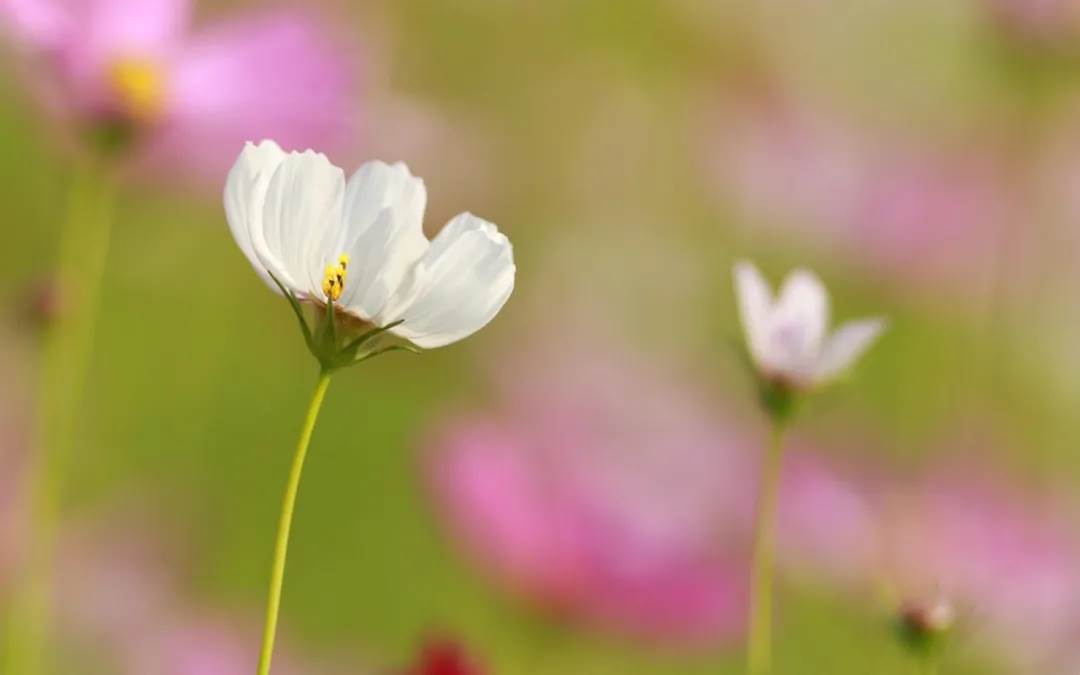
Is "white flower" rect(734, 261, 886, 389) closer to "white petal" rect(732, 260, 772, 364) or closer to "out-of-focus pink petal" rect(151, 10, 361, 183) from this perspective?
"white petal" rect(732, 260, 772, 364)

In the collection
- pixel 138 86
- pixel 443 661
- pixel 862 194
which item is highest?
pixel 862 194

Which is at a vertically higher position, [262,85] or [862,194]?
[862,194]

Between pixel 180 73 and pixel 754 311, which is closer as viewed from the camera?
pixel 754 311

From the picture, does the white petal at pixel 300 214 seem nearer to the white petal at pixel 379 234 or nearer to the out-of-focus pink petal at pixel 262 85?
the white petal at pixel 379 234

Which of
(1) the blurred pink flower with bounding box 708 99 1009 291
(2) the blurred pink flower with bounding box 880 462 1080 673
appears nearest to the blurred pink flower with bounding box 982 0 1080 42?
(1) the blurred pink flower with bounding box 708 99 1009 291

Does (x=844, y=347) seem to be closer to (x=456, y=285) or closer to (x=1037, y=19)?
(x=456, y=285)

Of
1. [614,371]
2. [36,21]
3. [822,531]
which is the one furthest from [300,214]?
[614,371]

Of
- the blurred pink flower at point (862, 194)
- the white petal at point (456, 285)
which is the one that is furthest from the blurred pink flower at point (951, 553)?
the blurred pink flower at point (862, 194)
